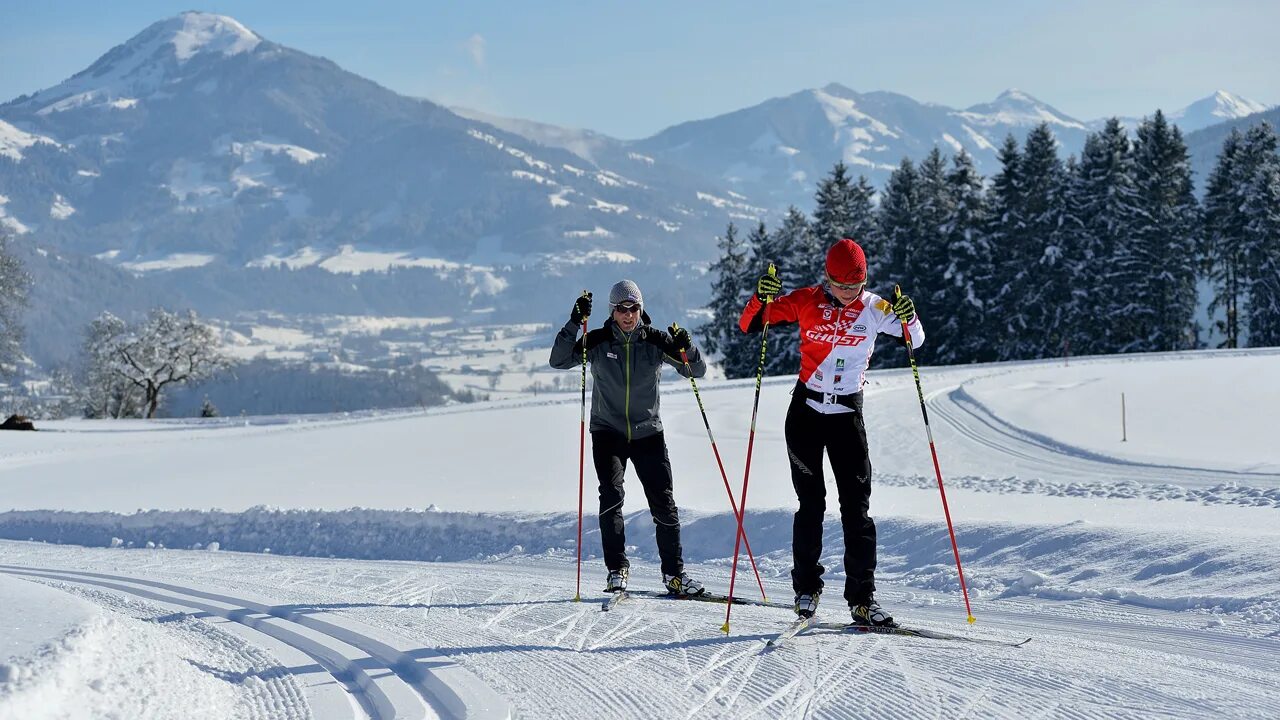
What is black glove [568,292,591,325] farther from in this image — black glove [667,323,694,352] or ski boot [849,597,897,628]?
ski boot [849,597,897,628]

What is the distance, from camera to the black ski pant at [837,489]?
635 cm

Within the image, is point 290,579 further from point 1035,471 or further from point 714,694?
point 1035,471

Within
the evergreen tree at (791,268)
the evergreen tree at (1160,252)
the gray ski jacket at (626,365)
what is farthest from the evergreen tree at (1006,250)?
the gray ski jacket at (626,365)

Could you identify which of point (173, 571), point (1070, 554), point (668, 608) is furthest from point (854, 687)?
point (173, 571)

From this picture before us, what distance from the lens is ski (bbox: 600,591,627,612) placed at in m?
7.39

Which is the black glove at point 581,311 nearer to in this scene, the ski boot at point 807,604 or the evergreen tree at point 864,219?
the ski boot at point 807,604

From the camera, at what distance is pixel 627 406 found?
7594mm

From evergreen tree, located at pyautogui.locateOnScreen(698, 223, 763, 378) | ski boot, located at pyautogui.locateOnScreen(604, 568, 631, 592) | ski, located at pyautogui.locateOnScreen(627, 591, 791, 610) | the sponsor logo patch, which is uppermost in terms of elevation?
evergreen tree, located at pyautogui.locateOnScreen(698, 223, 763, 378)

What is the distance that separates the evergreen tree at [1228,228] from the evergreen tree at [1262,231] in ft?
1.23

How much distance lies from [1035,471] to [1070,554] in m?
10.5

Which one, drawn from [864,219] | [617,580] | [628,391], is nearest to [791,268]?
[864,219]

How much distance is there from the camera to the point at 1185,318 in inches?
1885

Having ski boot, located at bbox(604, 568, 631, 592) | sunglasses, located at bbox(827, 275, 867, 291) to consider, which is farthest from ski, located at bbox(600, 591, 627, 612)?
sunglasses, located at bbox(827, 275, 867, 291)

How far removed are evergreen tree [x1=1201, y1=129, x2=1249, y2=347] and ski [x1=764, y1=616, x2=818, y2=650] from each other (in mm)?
48458
